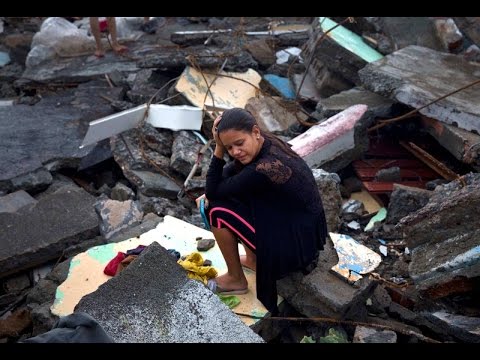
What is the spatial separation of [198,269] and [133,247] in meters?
0.65

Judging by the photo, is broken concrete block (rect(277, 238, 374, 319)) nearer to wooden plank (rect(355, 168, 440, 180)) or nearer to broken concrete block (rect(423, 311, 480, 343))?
broken concrete block (rect(423, 311, 480, 343))

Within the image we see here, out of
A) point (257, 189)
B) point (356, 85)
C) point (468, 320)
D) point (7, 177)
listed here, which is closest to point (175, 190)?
point (7, 177)

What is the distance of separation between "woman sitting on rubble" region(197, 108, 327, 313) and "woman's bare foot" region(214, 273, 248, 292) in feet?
0.05

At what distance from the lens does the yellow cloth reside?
4.09m

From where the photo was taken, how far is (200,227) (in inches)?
195

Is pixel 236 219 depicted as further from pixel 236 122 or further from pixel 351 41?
pixel 351 41

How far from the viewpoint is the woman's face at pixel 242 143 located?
12.2 ft

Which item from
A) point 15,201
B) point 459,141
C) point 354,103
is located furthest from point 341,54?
point 15,201

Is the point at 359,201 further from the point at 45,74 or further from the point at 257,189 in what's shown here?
the point at 45,74

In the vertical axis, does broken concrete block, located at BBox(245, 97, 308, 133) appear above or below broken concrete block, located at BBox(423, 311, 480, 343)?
below

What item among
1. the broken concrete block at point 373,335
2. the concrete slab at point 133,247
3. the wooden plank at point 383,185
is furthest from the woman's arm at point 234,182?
the wooden plank at point 383,185

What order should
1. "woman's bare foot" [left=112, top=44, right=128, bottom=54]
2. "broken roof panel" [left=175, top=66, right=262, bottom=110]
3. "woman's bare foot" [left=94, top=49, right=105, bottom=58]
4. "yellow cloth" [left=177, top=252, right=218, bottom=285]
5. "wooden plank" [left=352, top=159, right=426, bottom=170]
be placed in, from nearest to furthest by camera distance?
1. "yellow cloth" [left=177, top=252, right=218, bottom=285]
2. "wooden plank" [left=352, top=159, right=426, bottom=170]
3. "broken roof panel" [left=175, top=66, right=262, bottom=110]
4. "woman's bare foot" [left=94, top=49, right=105, bottom=58]
5. "woman's bare foot" [left=112, top=44, right=128, bottom=54]

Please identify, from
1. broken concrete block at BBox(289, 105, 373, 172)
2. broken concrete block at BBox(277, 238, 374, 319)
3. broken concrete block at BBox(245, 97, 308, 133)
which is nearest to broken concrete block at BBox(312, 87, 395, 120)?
broken concrete block at BBox(289, 105, 373, 172)

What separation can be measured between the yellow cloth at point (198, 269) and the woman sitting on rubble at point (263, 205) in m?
0.11
